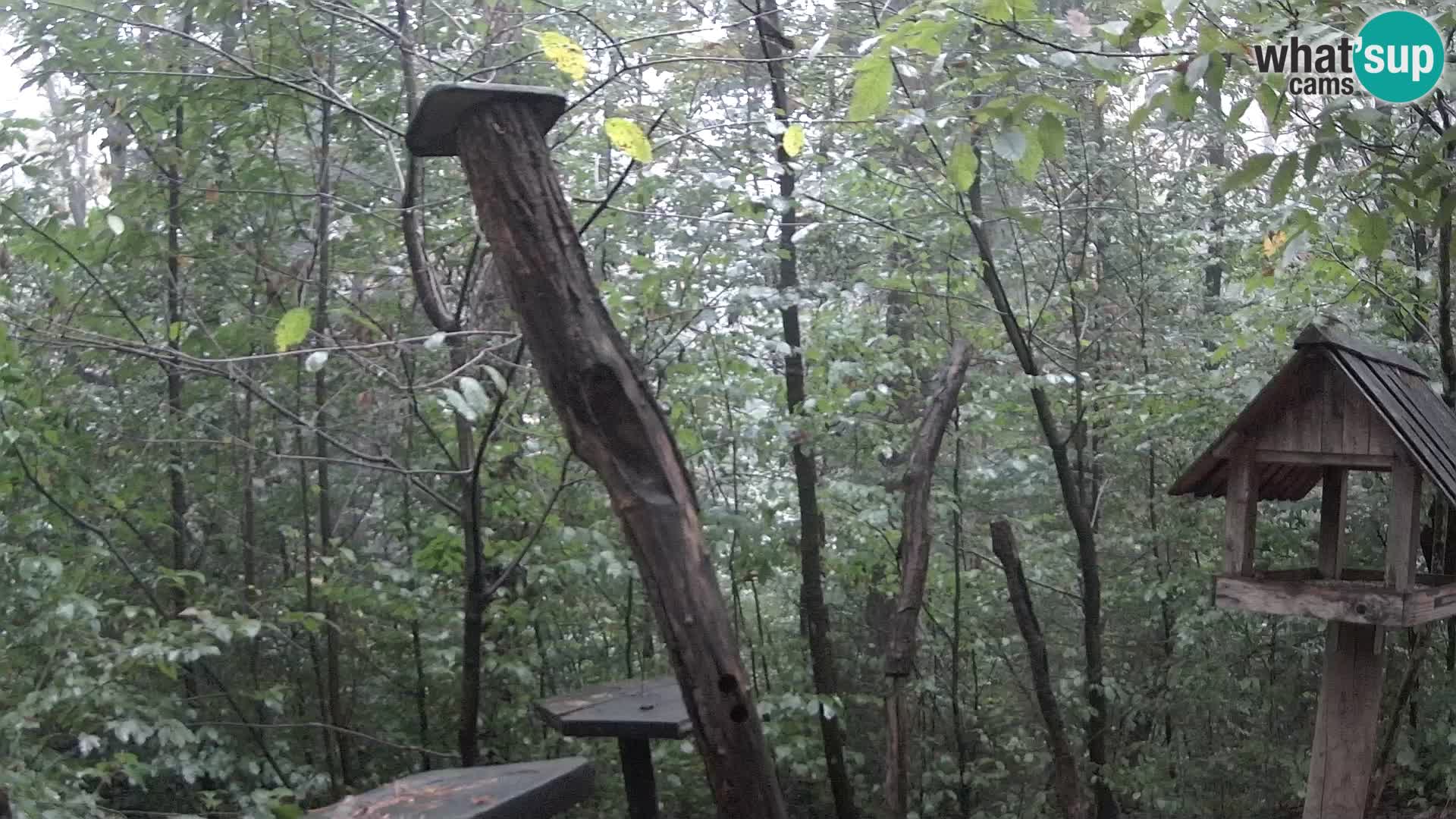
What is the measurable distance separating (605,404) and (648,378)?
3.17 feet

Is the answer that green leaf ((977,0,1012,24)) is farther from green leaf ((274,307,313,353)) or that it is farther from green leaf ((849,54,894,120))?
green leaf ((274,307,313,353))

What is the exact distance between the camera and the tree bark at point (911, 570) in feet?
12.6

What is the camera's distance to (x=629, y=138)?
7.87 feet

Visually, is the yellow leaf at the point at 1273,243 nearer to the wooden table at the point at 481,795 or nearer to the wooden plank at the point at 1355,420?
the wooden plank at the point at 1355,420

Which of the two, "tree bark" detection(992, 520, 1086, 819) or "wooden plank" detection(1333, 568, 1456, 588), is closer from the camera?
"wooden plank" detection(1333, 568, 1456, 588)

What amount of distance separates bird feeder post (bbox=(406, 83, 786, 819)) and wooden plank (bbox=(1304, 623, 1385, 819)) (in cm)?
169

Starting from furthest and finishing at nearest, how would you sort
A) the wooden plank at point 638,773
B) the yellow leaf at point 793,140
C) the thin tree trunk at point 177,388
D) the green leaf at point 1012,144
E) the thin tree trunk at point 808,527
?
the thin tree trunk at point 808,527
the thin tree trunk at point 177,388
the wooden plank at point 638,773
the yellow leaf at point 793,140
the green leaf at point 1012,144

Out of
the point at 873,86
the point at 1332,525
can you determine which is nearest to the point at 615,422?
the point at 873,86

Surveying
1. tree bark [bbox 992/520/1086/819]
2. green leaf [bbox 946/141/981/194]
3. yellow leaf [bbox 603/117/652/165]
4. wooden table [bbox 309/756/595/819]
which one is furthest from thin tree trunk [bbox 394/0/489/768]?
tree bark [bbox 992/520/1086/819]

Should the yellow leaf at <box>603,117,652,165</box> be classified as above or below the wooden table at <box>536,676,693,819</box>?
above

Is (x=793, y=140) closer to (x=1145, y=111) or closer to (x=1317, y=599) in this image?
(x=1145, y=111)

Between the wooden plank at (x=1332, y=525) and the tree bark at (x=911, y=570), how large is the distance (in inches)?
49.8

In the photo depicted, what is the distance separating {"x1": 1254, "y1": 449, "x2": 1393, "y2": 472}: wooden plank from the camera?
2.89 meters

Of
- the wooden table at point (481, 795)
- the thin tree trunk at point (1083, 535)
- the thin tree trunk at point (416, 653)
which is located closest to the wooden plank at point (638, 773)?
the wooden table at point (481, 795)
